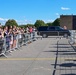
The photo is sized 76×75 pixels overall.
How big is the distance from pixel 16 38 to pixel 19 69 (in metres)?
9.40

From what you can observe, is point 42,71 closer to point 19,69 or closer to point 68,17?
point 19,69

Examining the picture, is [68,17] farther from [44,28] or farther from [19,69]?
[19,69]

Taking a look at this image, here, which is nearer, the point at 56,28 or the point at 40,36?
the point at 40,36

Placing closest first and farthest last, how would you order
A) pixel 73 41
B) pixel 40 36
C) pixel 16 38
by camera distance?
pixel 16 38
pixel 73 41
pixel 40 36

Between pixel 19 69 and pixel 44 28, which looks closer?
pixel 19 69

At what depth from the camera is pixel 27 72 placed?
1109cm

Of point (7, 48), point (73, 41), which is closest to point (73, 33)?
point (73, 41)

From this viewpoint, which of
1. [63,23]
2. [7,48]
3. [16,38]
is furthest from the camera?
[63,23]

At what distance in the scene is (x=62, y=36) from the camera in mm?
46438

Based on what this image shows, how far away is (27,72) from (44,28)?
3769 centimetres

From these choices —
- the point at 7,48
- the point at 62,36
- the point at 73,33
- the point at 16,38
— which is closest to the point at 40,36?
the point at 62,36

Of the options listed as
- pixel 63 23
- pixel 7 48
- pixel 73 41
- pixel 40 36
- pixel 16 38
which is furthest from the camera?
pixel 63 23

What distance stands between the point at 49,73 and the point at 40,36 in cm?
3393

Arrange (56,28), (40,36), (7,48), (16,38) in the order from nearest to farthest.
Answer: (7,48) → (16,38) → (40,36) → (56,28)
